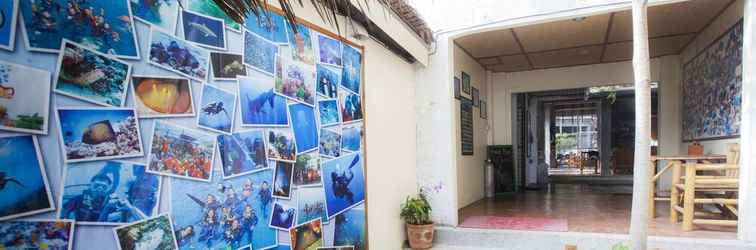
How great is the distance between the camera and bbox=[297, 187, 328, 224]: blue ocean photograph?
2504mm

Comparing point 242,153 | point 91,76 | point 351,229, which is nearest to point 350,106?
point 351,229

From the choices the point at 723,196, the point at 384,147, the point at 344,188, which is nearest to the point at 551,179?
the point at 723,196

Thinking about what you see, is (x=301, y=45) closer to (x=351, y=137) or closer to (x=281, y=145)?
(x=281, y=145)

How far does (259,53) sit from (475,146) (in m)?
4.81

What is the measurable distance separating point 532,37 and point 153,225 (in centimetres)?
480

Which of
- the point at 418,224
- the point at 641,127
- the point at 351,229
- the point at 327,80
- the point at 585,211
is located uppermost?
the point at 327,80

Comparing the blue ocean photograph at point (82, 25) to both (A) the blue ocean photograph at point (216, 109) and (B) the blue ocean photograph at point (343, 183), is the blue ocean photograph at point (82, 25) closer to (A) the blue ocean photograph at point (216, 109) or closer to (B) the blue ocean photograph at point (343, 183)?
(A) the blue ocean photograph at point (216, 109)

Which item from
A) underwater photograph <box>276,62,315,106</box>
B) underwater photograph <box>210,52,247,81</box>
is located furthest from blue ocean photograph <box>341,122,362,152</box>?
underwater photograph <box>210,52,247,81</box>

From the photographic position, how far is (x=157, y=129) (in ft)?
5.19

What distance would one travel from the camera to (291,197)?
242 cm

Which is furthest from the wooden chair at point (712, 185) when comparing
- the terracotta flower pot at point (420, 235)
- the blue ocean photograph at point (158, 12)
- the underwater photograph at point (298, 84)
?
the blue ocean photograph at point (158, 12)

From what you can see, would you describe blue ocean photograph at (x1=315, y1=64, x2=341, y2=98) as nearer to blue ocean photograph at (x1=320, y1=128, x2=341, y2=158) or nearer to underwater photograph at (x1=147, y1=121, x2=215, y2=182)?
blue ocean photograph at (x1=320, y1=128, x2=341, y2=158)

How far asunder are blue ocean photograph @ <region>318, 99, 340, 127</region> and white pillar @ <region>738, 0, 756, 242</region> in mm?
3531

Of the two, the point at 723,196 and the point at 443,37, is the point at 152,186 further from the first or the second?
the point at 723,196
